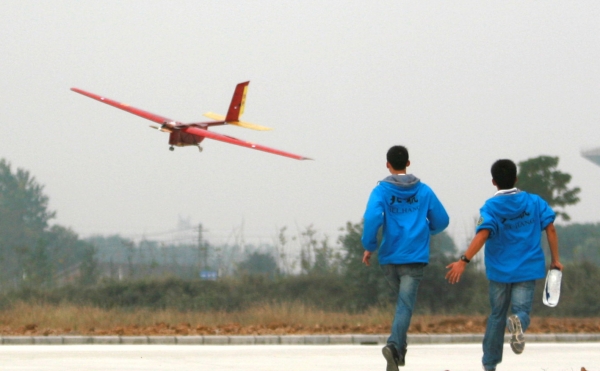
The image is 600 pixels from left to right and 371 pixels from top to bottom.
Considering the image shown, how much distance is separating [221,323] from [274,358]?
26.2 ft

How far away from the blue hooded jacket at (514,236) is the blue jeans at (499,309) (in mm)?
95

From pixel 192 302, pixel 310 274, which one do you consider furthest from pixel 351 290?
pixel 192 302

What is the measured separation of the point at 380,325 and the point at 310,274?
11.0m

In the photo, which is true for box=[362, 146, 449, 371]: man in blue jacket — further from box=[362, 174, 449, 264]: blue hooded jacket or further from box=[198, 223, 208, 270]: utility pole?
box=[198, 223, 208, 270]: utility pole

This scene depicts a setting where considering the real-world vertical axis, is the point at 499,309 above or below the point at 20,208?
below

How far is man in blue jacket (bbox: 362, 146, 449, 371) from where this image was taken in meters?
8.82

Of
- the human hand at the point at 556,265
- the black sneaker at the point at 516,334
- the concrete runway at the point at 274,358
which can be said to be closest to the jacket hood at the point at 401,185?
the human hand at the point at 556,265

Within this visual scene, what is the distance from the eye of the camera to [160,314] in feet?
71.5

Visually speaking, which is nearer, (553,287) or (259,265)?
(553,287)

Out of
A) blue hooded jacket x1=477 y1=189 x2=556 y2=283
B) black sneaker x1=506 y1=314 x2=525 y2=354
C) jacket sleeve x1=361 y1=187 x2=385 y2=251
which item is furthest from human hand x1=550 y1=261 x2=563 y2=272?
jacket sleeve x1=361 y1=187 x2=385 y2=251

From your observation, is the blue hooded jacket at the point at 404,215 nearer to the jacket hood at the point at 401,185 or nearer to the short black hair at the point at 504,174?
the jacket hood at the point at 401,185

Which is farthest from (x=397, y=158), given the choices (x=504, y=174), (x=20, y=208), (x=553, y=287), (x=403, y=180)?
(x=20, y=208)

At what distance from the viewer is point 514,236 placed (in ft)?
28.3

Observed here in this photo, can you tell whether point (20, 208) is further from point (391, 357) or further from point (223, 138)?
point (391, 357)
